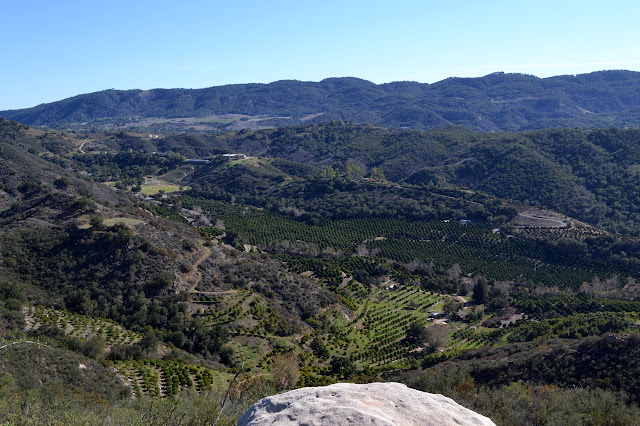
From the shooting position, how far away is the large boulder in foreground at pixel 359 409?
12.8m

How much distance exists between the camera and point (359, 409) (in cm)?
1305

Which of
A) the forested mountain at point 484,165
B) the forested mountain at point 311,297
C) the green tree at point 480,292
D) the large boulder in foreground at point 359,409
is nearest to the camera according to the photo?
the large boulder in foreground at point 359,409

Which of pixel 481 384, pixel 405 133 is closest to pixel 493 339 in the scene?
pixel 481 384

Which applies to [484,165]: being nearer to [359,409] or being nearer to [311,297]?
[311,297]

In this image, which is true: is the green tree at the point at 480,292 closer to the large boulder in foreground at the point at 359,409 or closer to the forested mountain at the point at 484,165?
the forested mountain at the point at 484,165

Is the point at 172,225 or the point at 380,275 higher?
the point at 172,225

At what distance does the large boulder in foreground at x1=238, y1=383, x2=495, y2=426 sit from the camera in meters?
12.8

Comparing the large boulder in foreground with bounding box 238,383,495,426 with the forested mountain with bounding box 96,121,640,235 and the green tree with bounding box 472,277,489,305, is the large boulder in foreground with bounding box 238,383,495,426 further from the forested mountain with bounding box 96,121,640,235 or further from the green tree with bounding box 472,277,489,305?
the forested mountain with bounding box 96,121,640,235

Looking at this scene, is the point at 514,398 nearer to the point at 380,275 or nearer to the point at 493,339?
the point at 493,339

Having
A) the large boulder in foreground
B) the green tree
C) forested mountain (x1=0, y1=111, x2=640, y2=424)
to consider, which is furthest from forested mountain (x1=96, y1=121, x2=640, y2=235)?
the large boulder in foreground

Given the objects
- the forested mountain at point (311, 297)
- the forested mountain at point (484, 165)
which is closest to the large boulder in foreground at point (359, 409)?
the forested mountain at point (311, 297)

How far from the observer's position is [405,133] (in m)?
192

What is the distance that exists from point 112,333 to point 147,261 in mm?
11035

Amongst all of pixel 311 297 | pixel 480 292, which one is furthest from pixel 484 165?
pixel 311 297
